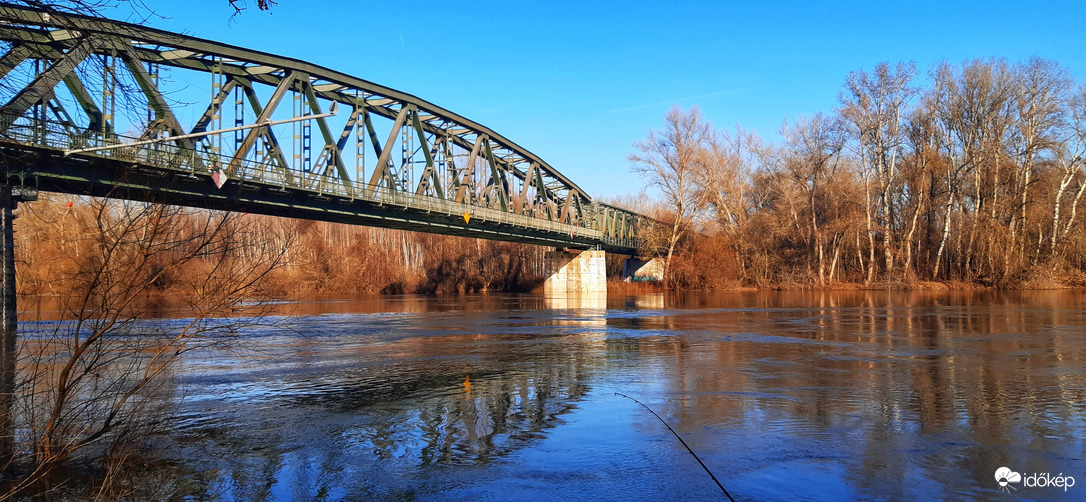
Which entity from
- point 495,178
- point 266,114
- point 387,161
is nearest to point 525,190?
point 495,178

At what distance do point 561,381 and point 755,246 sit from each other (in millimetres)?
64065

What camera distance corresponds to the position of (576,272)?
273ft

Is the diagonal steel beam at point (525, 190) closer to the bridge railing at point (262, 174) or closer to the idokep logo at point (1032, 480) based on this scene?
the bridge railing at point (262, 174)

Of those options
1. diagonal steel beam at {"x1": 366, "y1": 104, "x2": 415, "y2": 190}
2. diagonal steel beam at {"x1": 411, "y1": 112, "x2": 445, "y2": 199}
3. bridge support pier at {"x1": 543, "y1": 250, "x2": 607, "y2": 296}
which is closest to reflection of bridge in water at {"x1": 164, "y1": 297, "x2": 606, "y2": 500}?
diagonal steel beam at {"x1": 366, "y1": 104, "x2": 415, "y2": 190}

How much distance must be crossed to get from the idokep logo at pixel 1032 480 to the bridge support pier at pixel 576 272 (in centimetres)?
7270

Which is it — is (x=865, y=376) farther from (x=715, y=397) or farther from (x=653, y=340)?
(x=653, y=340)

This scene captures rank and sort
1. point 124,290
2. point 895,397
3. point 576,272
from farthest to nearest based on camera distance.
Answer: point 576,272, point 895,397, point 124,290

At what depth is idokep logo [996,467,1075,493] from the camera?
6.55m

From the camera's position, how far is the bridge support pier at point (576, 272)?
81.4 metres

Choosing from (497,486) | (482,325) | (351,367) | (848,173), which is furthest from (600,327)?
(848,173)

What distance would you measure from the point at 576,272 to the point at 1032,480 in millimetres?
76348

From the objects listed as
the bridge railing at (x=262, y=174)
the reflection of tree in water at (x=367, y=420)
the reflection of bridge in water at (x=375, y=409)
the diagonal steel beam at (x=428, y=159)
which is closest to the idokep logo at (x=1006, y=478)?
the reflection of bridge in water at (x=375, y=409)

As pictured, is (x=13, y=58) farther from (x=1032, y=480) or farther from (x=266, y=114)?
(x=266, y=114)

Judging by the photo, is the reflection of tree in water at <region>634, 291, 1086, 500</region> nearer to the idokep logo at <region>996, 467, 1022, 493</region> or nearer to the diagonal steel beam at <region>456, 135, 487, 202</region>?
the idokep logo at <region>996, 467, 1022, 493</region>
